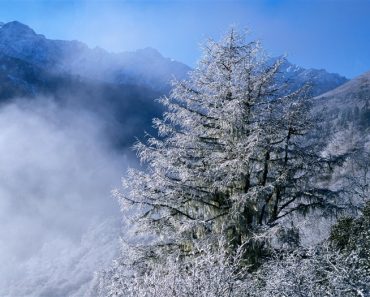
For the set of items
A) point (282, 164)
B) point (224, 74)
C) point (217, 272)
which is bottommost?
point (217, 272)

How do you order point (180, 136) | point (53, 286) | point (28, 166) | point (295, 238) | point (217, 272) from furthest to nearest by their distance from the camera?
1. point (28, 166)
2. point (53, 286)
3. point (180, 136)
4. point (295, 238)
5. point (217, 272)

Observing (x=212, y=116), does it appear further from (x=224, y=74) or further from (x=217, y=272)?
(x=217, y=272)

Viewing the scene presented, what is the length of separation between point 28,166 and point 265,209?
5962 inches

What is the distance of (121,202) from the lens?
12.4 meters

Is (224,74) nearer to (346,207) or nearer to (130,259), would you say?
(346,207)

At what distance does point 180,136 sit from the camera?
40.5ft

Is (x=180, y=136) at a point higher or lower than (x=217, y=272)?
higher

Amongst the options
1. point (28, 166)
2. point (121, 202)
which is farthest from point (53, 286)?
point (121, 202)

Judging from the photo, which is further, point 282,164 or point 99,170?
point 99,170

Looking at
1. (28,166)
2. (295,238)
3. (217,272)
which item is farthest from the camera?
(28,166)

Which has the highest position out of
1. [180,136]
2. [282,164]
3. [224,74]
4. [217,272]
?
[224,74]

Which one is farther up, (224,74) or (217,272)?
(224,74)

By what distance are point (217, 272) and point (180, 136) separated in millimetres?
5781

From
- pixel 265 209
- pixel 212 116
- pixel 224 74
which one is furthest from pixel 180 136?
pixel 265 209
